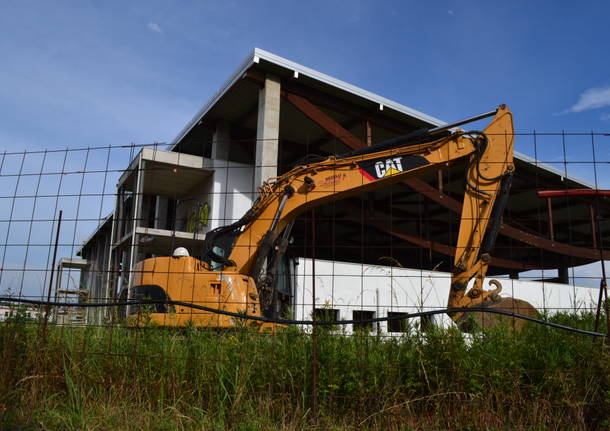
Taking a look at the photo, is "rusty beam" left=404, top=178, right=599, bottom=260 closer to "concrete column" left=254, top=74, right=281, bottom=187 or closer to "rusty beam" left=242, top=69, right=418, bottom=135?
"rusty beam" left=242, top=69, right=418, bottom=135

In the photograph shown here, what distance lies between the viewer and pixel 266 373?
4.30m

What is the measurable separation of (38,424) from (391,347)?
2.82m

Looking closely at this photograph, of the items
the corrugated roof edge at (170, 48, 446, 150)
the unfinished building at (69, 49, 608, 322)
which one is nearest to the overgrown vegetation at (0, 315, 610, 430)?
the unfinished building at (69, 49, 608, 322)

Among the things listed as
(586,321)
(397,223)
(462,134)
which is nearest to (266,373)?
(586,321)

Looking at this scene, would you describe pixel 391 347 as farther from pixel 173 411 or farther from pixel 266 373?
pixel 173 411

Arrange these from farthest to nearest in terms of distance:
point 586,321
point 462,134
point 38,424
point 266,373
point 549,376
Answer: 1. point 462,134
2. point 586,321
3. point 266,373
4. point 549,376
5. point 38,424

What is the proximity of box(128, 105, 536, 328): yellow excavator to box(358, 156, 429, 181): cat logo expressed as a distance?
16 mm

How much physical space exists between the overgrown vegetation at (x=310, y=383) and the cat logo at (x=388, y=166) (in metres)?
3.94

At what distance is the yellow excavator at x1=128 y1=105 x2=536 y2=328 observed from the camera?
7.40 m

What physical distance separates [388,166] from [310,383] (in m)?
4.80

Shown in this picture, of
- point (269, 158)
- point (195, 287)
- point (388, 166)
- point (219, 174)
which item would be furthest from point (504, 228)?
point (195, 287)

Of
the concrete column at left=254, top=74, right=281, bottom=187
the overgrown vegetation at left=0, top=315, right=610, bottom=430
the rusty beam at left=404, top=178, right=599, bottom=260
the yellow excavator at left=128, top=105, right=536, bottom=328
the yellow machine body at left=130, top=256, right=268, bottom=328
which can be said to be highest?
the concrete column at left=254, top=74, right=281, bottom=187

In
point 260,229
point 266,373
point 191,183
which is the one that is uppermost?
point 191,183

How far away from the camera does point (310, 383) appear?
4.17 metres
